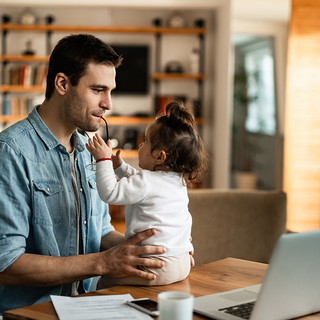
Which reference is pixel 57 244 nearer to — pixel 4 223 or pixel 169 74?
pixel 4 223

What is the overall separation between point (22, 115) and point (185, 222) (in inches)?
199

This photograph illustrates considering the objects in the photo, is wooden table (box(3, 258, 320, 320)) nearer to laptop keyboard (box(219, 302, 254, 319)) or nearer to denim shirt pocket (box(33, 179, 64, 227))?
laptop keyboard (box(219, 302, 254, 319))

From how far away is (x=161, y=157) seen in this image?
4.90 feet

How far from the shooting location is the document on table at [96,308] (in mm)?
1133

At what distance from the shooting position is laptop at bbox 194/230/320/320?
1.05 meters

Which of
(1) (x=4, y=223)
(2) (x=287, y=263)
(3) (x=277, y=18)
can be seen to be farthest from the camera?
(3) (x=277, y=18)

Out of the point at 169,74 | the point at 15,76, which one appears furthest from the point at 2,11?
the point at 169,74

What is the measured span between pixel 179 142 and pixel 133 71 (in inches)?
196

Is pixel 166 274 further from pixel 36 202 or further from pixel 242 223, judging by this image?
pixel 242 223

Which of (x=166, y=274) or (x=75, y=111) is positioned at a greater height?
(x=75, y=111)

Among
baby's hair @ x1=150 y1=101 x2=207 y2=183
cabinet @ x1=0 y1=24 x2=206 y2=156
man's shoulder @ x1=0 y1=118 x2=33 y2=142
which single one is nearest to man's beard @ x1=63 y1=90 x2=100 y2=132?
man's shoulder @ x1=0 y1=118 x2=33 y2=142

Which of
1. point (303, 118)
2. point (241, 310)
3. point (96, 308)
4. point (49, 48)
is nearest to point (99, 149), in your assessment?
point (96, 308)

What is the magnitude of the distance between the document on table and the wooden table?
25 millimetres

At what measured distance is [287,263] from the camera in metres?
1.07
